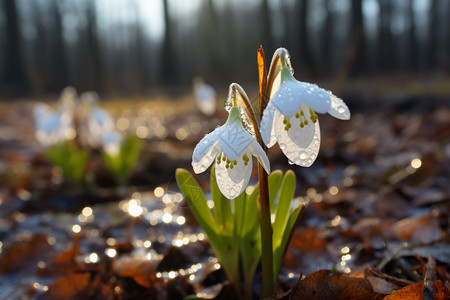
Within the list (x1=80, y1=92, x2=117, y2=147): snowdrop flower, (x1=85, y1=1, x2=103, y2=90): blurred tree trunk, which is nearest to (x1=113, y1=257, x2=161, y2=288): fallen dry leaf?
(x1=80, y1=92, x2=117, y2=147): snowdrop flower

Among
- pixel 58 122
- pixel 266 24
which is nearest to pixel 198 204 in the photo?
pixel 58 122

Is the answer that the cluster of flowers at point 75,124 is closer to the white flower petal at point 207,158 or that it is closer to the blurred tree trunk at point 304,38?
the white flower petal at point 207,158

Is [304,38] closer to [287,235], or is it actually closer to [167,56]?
[167,56]

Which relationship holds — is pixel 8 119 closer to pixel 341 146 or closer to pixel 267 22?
pixel 341 146

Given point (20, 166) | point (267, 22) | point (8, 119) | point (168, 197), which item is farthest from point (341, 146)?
point (267, 22)

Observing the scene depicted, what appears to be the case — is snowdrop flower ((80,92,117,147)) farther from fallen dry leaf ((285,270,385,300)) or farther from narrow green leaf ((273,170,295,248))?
fallen dry leaf ((285,270,385,300))

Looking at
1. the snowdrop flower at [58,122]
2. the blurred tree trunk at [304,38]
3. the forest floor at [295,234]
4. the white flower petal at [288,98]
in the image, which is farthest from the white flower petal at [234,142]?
the blurred tree trunk at [304,38]
